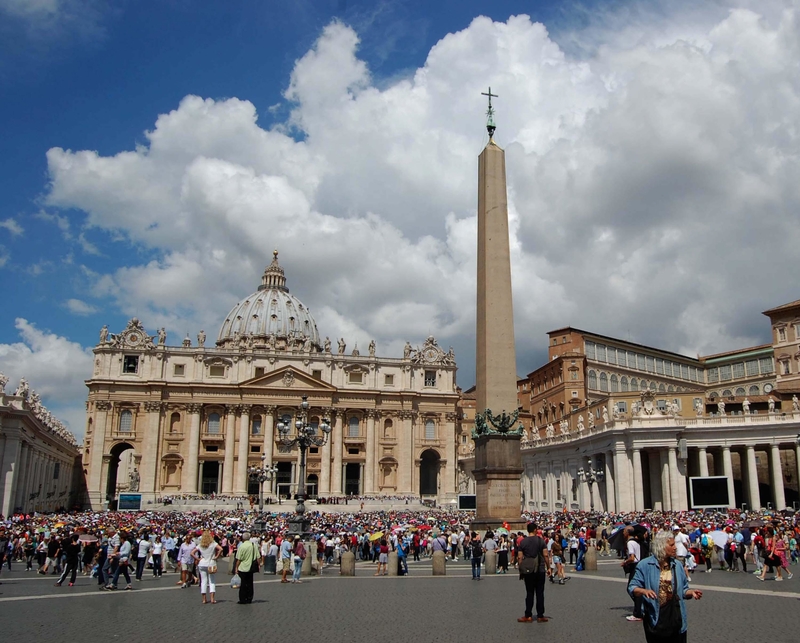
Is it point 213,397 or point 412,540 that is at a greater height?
point 213,397

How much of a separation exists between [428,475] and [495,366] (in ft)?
209

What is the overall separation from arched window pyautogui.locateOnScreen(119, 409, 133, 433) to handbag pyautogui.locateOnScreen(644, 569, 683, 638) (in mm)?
72018

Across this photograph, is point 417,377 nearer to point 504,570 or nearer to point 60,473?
point 60,473

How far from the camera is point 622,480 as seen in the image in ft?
145

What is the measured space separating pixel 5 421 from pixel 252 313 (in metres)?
65.0

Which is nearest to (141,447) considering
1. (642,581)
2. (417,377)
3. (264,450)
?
(264,450)

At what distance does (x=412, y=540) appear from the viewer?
82.9 ft

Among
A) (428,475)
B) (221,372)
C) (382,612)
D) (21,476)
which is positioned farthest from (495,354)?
(428,475)

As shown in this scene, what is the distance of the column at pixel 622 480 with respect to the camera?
4359 cm

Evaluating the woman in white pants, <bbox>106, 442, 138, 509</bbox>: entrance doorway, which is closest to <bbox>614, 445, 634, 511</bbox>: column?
the woman in white pants

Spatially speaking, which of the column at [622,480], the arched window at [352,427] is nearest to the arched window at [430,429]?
the arched window at [352,427]

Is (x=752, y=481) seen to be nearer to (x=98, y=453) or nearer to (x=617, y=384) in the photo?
(x=617, y=384)

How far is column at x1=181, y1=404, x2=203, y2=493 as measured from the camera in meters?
70.1

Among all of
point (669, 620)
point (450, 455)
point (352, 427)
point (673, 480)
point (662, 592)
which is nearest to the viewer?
point (669, 620)
